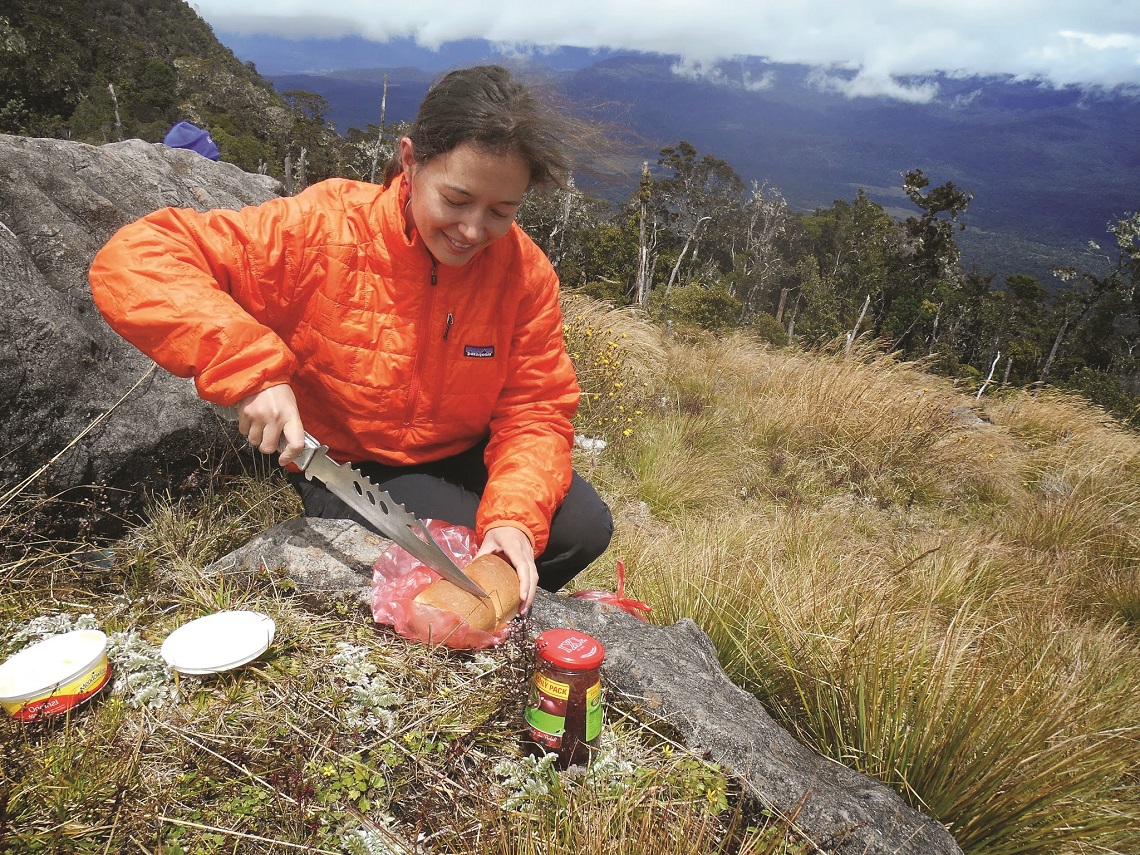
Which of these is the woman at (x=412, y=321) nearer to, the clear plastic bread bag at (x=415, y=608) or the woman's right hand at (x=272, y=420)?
the woman's right hand at (x=272, y=420)

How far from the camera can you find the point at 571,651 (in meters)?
1.41

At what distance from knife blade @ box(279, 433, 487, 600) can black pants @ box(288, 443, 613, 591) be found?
637 millimetres

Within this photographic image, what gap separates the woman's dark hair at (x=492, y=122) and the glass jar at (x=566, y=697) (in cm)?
143

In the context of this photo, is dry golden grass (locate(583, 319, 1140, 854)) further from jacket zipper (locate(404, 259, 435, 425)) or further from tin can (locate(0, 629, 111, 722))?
tin can (locate(0, 629, 111, 722))

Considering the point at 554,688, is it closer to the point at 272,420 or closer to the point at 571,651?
the point at 571,651

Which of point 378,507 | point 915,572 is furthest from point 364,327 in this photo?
point 915,572

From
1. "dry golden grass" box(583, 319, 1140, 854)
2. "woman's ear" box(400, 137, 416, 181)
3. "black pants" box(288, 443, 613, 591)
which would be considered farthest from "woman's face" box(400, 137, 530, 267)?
"dry golden grass" box(583, 319, 1140, 854)

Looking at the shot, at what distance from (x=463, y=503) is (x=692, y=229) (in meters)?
49.4

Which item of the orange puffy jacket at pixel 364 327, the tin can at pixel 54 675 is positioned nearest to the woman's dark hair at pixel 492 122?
the orange puffy jacket at pixel 364 327

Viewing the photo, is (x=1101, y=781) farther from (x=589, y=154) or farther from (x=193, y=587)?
(x=193, y=587)

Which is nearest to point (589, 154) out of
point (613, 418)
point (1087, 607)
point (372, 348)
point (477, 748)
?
point (372, 348)

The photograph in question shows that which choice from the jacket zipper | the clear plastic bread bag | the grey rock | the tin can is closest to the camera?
the tin can

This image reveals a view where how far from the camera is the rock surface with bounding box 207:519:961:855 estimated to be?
1.51m

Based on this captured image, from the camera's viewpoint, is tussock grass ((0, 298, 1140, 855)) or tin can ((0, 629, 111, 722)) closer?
tussock grass ((0, 298, 1140, 855))
